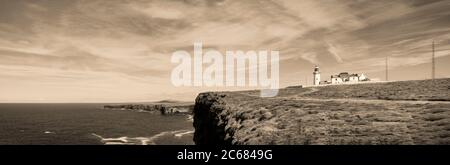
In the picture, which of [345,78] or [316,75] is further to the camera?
[316,75]

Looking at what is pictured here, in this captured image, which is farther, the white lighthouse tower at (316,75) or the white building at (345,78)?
the white lighthouse tower at (316,75)

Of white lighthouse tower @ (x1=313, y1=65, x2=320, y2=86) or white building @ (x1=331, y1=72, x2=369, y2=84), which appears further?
white lighthouse tower @ (x1=313, y1=65, x2=320, y2=86)

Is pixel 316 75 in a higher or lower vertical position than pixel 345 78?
higher
